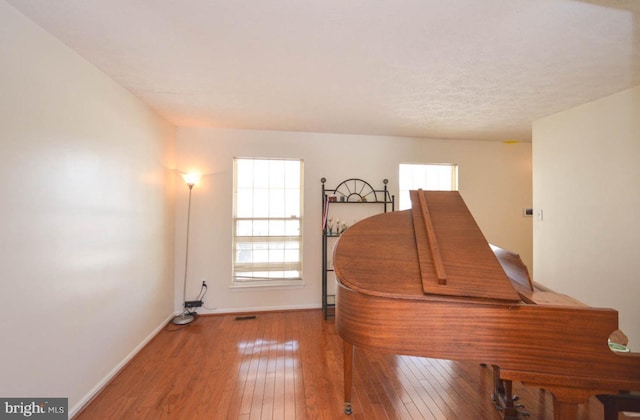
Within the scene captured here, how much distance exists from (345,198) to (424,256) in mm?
2143

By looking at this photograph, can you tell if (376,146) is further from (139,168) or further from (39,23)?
(39,23)

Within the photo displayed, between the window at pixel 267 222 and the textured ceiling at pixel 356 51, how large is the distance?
0.99 m

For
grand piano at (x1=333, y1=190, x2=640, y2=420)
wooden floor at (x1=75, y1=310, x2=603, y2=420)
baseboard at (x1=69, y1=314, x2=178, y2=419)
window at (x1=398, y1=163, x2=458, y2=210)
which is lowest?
wooden floor at (x1=75, y1=310, x2=603, y2=420)

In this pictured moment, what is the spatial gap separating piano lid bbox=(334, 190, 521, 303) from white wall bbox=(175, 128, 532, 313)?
6.21 ft

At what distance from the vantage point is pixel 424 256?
55.9 inches

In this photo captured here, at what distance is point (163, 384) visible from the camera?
1.93 m

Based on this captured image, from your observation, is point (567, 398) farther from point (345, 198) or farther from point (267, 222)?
point (267, 222)

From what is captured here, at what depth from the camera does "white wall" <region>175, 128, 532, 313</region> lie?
3225mm

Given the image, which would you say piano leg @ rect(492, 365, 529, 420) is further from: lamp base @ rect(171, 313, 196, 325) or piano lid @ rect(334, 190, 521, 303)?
lamp base @ rect(171, 313, 196, 325)

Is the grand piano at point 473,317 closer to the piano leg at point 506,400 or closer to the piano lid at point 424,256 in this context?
the piano lid at point 424,256

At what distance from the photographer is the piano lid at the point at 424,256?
50.2 inches

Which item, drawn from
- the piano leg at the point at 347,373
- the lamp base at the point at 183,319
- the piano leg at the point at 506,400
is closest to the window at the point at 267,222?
the lamp base at the point at 183,319

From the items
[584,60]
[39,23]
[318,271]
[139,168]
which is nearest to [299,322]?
[318,271]

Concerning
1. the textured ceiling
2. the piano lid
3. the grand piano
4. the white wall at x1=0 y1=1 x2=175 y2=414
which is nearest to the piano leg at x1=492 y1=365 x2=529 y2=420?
the grand piano
